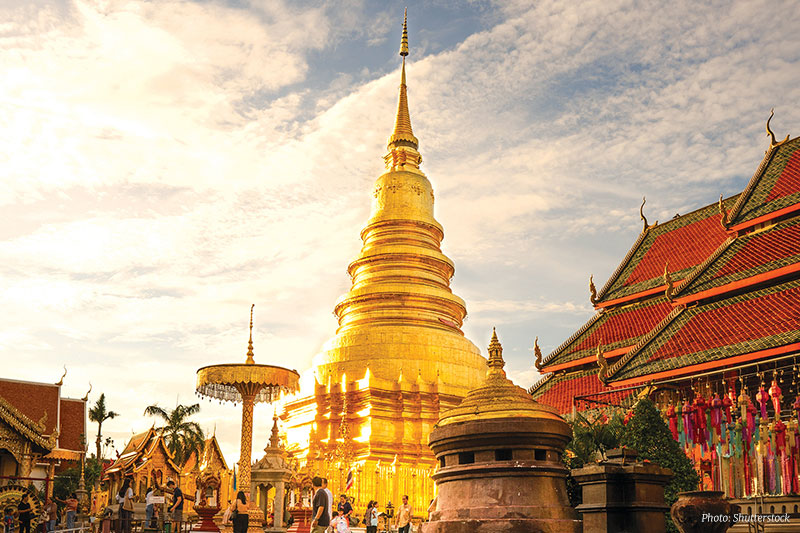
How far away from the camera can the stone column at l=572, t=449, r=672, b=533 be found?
36.9 feet

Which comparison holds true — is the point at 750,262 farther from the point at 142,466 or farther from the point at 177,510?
the point at 142,466

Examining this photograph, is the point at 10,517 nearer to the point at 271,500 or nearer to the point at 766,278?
the point at 271,500

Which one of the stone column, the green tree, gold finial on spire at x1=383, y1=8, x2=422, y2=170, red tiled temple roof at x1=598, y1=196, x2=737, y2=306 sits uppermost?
gold finial on spire at x1=383, y1=8, x2=422, y2=170

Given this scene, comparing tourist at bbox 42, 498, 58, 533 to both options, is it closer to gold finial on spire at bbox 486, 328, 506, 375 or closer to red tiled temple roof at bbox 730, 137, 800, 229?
gold finial on spire at bbox 486, 328, 506, 375

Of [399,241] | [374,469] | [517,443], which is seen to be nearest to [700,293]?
[517,443]

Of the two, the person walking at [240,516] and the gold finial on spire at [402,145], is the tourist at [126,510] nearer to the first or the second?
the person walking at [240,516]

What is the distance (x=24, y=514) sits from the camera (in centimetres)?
1814

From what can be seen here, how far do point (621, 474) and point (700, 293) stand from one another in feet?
36.3

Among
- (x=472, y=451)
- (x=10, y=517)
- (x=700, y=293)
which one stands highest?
(x=700, y=293)

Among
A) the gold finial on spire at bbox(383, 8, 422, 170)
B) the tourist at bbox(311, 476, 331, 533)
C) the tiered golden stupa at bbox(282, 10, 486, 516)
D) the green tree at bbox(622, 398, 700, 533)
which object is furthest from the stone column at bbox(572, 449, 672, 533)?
the gold finial on spire at bbox(383, 8, 422, 170)

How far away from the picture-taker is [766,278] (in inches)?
785

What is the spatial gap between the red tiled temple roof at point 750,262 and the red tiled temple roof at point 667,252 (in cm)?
294

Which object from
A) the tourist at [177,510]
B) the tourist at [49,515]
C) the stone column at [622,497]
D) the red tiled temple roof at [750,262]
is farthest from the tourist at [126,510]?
the red tiled temple roof at [750,262]

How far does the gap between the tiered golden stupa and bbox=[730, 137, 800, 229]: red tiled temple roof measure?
52.3 feet
